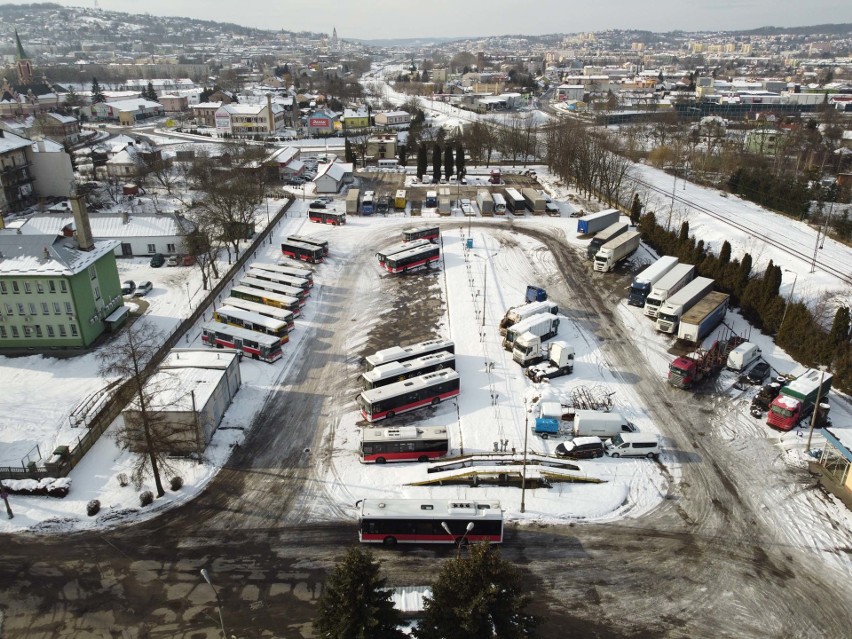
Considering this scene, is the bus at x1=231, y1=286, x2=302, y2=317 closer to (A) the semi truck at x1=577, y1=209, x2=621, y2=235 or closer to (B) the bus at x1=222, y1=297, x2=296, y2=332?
(B) the bus at x1=222, y1=297, x2=296, y2=332

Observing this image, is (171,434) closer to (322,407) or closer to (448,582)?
(322,407)

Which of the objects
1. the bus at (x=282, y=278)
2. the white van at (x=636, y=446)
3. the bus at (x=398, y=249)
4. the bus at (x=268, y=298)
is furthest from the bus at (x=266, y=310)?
the white van at (x=636, y=446)

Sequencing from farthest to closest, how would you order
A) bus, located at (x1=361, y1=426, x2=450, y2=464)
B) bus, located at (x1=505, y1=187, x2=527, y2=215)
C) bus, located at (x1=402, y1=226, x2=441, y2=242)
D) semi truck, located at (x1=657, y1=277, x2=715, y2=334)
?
bus, located at (x1=505, y1=187, x2=527, y2=215) < bus, located at (x1=402, y1=226, x2=441, y2=242) < semi truck, located at (x1=657, y1=277, x2=715, y2=334) < bus, located at (x1=361, y1=426, x2=450, y2=464)

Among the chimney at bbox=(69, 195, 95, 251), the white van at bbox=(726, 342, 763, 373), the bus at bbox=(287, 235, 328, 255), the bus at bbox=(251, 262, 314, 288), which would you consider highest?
the chimney at bbox=(69, 195, 95, 251)

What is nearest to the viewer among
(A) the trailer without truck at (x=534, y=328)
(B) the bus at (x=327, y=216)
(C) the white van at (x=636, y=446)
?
(C) the white van at (x=636, y=446)

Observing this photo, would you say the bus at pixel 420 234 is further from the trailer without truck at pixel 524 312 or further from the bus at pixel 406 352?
the bus at pixel 406 352

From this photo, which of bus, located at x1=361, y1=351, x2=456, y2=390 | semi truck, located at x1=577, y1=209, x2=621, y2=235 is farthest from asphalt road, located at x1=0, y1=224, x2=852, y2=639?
semi truck, located at x1=577, y1=209, x2=621, y2=235

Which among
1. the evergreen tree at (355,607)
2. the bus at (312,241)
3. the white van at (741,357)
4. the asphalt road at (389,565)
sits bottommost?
the asphalt road at (389,565)
